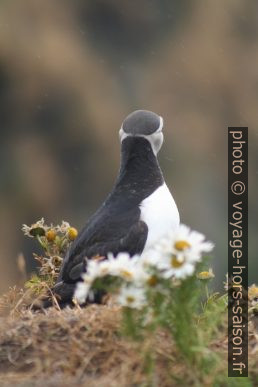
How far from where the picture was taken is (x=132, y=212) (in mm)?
6441

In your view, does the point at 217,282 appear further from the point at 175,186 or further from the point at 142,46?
the point at 142,46

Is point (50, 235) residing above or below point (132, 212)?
below

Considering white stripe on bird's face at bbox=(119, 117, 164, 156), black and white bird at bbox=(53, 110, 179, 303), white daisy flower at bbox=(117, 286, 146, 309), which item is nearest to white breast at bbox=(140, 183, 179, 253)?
black and white bird at bbox=(53, 110, 179, 303)

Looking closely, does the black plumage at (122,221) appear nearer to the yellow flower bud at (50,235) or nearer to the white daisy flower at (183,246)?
the yellow flower bud at (50,235)

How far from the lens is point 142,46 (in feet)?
53.4

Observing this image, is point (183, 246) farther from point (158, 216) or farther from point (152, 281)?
point (158, 216)

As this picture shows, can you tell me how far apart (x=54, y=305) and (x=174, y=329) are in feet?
A: 5.05

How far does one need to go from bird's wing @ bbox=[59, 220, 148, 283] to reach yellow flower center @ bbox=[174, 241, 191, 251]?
1.91 meters

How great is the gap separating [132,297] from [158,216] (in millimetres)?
Answer: 2082

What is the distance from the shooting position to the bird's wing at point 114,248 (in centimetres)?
615

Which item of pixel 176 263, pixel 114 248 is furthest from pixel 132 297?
pixel 114 248

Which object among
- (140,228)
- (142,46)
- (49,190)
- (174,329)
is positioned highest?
(142,46)

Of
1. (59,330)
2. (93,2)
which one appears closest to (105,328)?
(59,330)

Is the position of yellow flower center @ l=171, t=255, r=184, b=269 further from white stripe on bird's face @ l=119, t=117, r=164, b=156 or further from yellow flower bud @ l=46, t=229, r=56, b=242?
white stripe on bird's face @ l=119, t=117, r=164, b=156
